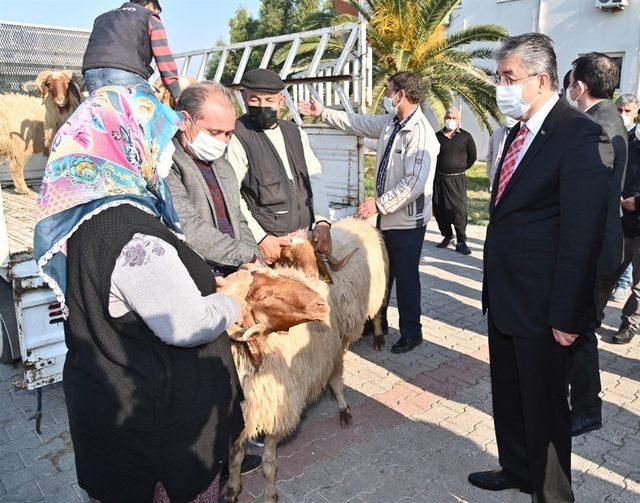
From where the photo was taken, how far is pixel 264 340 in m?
2.89

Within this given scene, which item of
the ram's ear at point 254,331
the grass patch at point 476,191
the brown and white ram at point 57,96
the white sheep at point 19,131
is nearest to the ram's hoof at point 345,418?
the ram's ear at point 254,331

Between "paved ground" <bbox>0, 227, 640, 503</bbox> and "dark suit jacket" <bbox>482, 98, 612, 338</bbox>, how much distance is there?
119 cm

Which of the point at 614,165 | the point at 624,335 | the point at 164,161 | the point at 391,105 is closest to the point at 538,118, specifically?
the point at 614,165

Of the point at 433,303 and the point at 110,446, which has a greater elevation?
the point at 110,446

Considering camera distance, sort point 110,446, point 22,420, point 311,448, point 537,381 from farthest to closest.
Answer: point 22,420
point 311,448
point 537,381
point 110,446

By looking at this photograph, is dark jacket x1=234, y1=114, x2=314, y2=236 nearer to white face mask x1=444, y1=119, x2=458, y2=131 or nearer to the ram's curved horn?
the ram's curved horn

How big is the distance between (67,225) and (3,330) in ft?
11.3

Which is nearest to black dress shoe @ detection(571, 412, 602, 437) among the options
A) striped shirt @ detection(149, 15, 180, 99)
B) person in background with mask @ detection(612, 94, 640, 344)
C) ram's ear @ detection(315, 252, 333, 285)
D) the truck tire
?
person in background with mask @ detection(612, 94, 640, 344)

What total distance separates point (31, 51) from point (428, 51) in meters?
10.7

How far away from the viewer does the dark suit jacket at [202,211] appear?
249 centimetres

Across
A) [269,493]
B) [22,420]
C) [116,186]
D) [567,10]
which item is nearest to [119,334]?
[116,186]

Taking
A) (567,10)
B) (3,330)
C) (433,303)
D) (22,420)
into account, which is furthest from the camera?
(567,10)

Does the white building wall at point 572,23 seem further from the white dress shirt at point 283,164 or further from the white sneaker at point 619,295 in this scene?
the white dress shirt at point 283,164

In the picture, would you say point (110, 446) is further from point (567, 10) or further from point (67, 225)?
point (567, 10)
